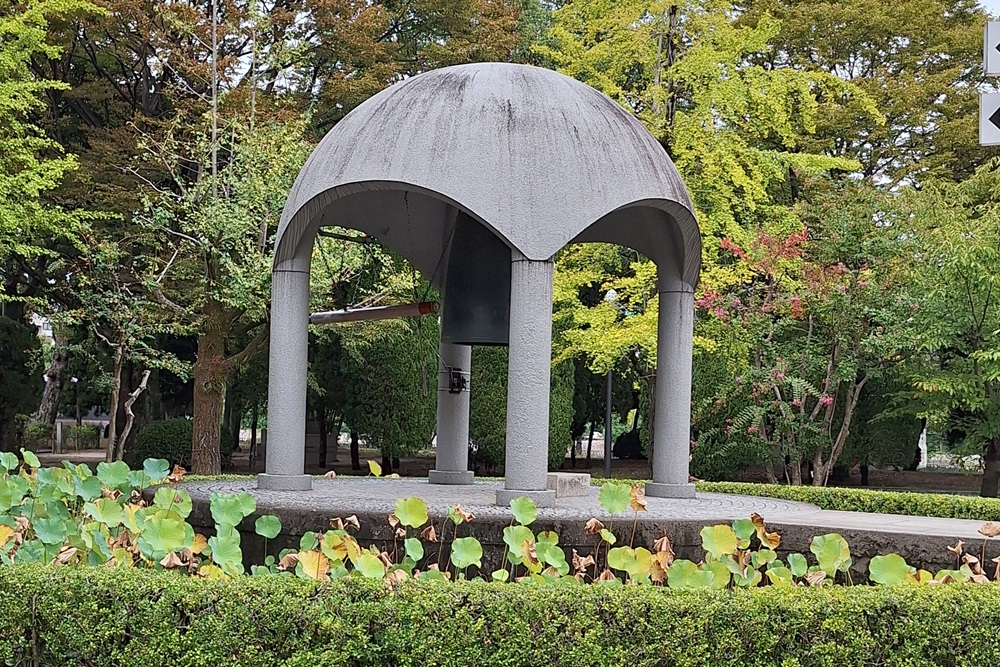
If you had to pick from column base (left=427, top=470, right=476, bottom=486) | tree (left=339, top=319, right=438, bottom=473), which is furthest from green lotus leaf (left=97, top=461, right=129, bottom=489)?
tree (left=339, top=319, right=438, bottom=473)

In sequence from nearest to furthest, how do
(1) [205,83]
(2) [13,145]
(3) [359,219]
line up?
(3) [359,219]
(2) [13,145]
(1) [205,83]

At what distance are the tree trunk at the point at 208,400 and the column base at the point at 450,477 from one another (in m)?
7.07

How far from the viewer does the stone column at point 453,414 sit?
1206 centimetres

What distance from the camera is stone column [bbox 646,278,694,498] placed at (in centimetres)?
1055

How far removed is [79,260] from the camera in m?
20.3

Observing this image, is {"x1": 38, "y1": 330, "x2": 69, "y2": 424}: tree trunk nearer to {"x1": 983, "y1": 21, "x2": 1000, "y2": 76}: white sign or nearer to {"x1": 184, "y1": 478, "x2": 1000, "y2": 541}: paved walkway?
{"x1": 184, "y1": 478, "x2": 1000, "y2": 541}: paved walkway

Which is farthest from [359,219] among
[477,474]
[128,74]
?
[477,474]

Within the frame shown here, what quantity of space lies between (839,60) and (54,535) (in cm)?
2359

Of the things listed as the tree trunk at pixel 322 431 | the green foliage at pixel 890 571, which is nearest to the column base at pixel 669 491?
the green foliage at pixel 890 571

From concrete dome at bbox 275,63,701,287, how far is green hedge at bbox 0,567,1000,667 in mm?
3958

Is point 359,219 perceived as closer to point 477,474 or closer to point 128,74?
point 128,74

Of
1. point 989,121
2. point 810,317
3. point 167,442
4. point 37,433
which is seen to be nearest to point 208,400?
point 167,442

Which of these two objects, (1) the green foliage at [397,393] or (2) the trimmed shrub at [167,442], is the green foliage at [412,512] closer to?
(2) the trimmed shrub at [167,442]

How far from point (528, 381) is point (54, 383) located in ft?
78.9
